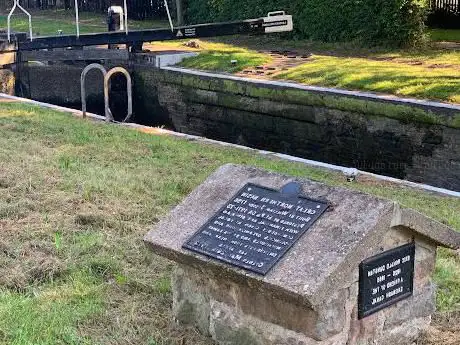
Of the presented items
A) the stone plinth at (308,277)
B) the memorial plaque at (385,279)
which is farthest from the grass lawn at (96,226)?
the memorial plaque at (385,279)

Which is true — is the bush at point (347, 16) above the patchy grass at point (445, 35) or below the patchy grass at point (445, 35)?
above

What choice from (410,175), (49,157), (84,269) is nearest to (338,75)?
(410,175)

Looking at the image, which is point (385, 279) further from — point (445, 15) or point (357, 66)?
point (445, 15)

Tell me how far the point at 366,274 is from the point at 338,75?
9.80 metres

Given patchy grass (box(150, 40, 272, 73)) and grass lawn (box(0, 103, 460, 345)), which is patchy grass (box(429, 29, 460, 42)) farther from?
grass lawn (box(0, 103, 460, 345))

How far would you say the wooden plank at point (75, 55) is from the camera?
1620 centimetres

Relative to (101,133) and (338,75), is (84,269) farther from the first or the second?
(338,75)

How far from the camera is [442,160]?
10.9m

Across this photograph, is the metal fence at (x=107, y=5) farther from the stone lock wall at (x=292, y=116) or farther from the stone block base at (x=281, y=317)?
the stone block base at (x=281, y=317)

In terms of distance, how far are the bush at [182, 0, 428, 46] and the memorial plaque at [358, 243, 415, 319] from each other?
1312cm

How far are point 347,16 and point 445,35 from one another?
242 centimetres

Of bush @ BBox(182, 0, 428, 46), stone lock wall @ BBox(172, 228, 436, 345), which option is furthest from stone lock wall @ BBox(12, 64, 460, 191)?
stone lock wall @ BBox(172, 228, 436, 345)

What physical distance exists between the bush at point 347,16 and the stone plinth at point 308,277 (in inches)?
511

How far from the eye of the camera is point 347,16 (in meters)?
18.0
